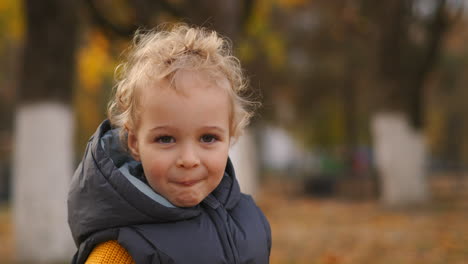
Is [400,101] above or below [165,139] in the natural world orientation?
above

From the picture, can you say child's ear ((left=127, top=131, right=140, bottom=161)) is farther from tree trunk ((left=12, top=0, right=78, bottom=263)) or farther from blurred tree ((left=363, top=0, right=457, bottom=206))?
blurred tree ((left=363, top=0, right=457, bottom=206))

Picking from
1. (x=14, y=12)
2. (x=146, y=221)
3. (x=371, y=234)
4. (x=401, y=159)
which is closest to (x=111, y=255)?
(x=146, y=221)

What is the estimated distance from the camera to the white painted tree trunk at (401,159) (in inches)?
491

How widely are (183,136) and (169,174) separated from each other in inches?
5.2

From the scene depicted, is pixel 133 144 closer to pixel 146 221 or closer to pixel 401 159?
pixel 146 221

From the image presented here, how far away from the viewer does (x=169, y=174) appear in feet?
6.25

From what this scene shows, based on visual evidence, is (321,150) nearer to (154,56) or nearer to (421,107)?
(421,107)

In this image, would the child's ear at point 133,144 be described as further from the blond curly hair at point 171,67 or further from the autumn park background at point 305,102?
the autumn park background at point 305,102

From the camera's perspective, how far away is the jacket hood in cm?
187

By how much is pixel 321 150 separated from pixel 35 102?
22541 millimetres

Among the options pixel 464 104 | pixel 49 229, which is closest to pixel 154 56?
pixel 49 229

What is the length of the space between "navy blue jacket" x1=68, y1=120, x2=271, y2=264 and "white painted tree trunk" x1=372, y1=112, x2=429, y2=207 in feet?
35.7

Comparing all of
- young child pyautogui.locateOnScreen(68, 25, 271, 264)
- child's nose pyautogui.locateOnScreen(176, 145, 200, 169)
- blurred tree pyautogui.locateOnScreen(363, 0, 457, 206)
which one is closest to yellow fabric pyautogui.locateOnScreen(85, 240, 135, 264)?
young child pyautogui.locateOnScreen(68, 25, 271, 264)

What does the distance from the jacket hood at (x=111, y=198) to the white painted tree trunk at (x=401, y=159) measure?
10.9 meters
